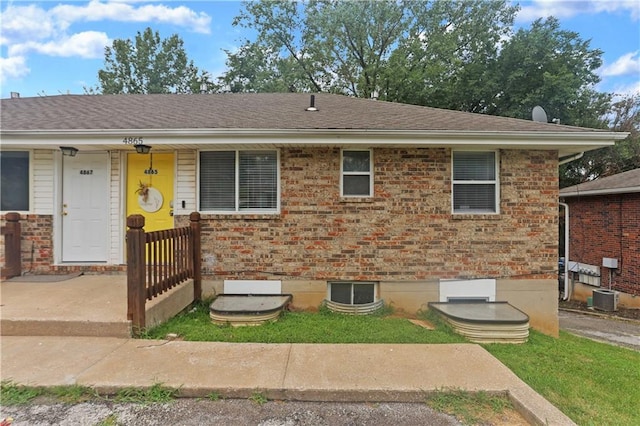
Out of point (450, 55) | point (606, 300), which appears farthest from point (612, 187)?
point (450, 55)

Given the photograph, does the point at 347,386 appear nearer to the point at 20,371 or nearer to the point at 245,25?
the point at 20,371

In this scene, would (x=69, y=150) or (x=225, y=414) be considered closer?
(x=225, y=414)

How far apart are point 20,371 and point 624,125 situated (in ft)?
86.6

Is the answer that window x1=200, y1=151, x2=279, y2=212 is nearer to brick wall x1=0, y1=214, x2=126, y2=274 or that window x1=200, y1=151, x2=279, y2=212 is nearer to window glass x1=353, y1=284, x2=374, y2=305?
window glass x1=353, y1=284, x2=374, y2=305

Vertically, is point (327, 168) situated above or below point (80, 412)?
above

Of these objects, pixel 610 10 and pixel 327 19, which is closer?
pixel 610 10

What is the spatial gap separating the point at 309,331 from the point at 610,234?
42.6ft

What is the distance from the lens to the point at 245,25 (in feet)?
61.3

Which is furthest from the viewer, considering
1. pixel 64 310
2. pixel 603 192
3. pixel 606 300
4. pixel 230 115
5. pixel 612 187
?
pixel 603 192

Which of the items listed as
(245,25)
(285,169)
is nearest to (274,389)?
(285,169)

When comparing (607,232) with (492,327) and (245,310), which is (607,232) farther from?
(245,310)

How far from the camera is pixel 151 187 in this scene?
5891 millimetres

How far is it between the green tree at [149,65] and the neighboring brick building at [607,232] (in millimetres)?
21456

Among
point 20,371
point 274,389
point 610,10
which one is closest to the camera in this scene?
point 274,389
